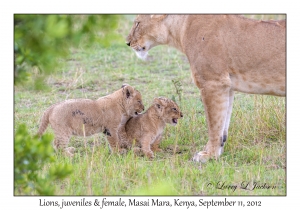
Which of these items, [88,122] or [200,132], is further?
[200,132]

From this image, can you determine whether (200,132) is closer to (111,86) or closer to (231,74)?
(231,74)

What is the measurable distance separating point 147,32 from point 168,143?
4.37 feet

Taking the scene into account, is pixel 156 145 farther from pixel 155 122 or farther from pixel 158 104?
pixel 158 104

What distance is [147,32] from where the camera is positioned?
6.74 metres

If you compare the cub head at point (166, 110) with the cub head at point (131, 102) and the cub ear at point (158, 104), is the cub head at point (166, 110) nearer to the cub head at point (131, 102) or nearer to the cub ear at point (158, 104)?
the cub ear at point (158, 104)

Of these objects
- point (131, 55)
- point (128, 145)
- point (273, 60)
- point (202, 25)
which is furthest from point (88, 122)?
point (131, 55)

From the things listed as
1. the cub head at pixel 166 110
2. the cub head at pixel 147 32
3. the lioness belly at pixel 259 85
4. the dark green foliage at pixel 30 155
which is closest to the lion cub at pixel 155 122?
the cub head at pixel 166 110

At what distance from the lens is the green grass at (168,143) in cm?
540

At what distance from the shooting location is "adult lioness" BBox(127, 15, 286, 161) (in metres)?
6.04

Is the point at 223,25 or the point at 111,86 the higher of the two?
the point at 223,25

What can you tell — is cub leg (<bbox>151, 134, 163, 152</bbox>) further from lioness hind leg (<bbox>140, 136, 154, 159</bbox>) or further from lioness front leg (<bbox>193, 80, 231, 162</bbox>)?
lioness front leg (<bbox>193, 80, 231, 162</bbox>)

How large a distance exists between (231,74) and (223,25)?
0.55 meters

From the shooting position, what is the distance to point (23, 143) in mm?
3945

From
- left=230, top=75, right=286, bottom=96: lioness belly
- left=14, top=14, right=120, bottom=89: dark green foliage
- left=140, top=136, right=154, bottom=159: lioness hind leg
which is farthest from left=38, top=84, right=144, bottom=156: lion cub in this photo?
left=14, top=14, right=120, bottom=89: dark green foliage
